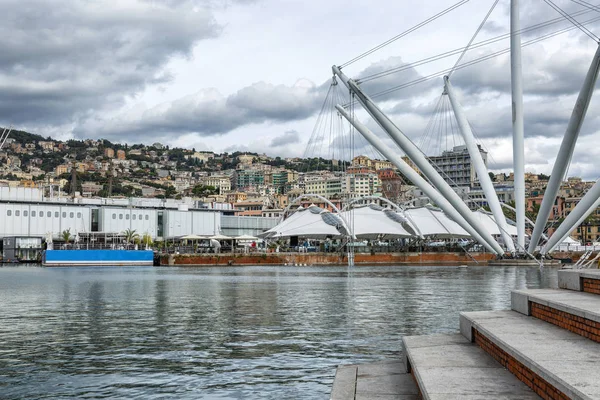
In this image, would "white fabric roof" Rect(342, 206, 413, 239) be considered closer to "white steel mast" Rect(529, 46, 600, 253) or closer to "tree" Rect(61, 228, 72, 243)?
"white steel mast" Rect(529, 46, 600, 253)

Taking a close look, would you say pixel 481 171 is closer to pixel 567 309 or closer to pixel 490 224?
pixel 490 224

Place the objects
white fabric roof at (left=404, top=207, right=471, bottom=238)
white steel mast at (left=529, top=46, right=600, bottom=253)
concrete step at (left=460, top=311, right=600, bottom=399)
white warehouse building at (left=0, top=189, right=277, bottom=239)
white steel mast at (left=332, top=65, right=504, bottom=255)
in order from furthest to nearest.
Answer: white warehouse building at (left=0, top=189, right=277, bottom=239) → white fabric roof at (left=404, top=207, right=471, bottom=238) → white steel mast at (left=332, top=65, right=504, bottom=255) → white steel mast at (left=529, top=46, right=600, bottom=253) → concrete step at (left=460, top=311, right=600, bottom=399)

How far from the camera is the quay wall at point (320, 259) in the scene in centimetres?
8944

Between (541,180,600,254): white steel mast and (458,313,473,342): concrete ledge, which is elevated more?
(541,180,600,254): white steel mast

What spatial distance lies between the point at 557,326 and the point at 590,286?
1.83 meters

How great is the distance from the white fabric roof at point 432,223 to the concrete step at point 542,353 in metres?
88.7

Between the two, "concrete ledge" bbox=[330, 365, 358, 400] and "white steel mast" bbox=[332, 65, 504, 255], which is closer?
"concrete ledge" bbox=[330, 365, 358, 400]

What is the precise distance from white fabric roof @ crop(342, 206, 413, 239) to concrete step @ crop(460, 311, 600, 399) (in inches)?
3269

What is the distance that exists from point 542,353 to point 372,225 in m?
90.0

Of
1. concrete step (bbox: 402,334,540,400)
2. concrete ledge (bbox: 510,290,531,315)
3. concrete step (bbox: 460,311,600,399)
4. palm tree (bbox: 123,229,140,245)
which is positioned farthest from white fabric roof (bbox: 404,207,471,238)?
concrete step (bbox: 460,311,600,399)


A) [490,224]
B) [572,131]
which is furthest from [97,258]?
[572,131]

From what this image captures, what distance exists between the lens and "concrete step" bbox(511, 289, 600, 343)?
22.9 ft

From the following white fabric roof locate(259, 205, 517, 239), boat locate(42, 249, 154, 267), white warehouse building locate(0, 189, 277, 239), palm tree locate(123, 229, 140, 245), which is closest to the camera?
white fabric roof locate(259, 205, 517, 239)

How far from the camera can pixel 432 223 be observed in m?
99.4
